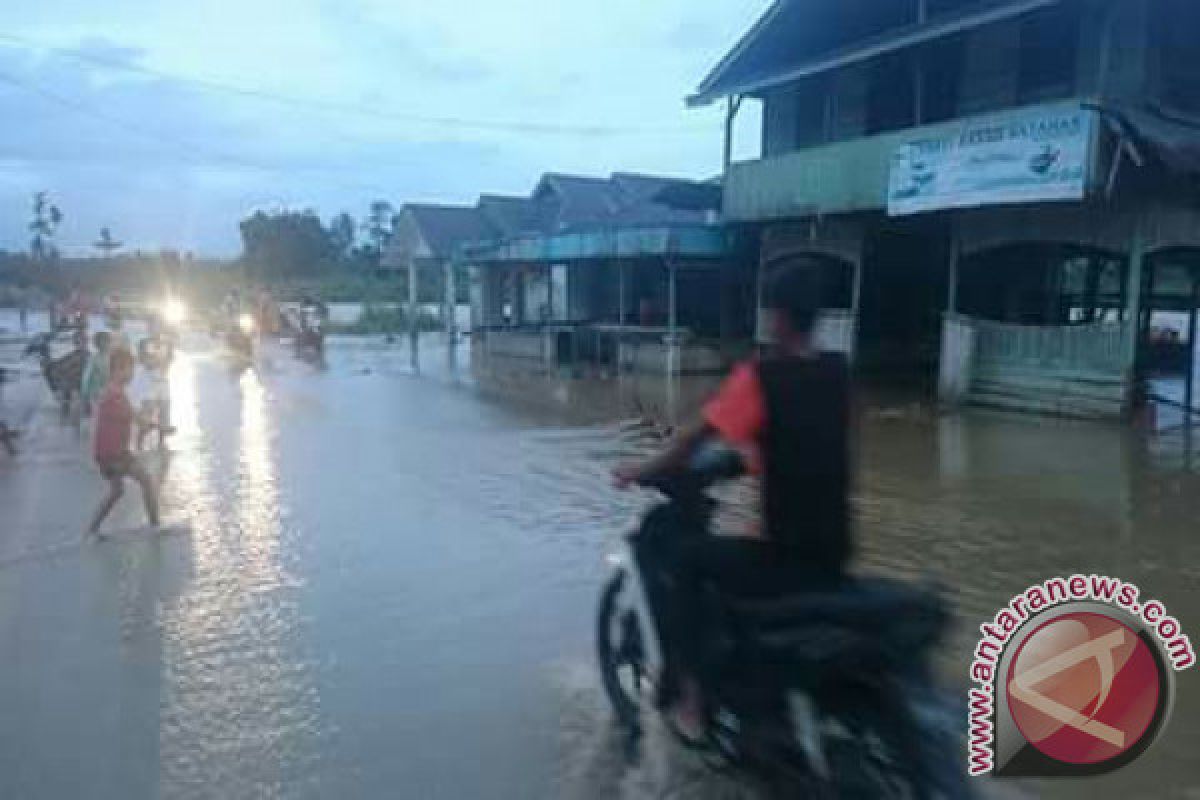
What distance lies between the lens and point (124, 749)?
13.8 feet

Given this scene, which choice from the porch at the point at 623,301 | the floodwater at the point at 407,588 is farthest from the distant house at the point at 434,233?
the floodwater at the point at 407,588

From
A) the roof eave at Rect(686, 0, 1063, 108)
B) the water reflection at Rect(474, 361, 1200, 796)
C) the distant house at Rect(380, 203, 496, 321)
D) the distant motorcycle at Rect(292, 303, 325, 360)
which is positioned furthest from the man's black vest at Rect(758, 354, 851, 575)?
the distant house at Rect(380, 203, 496, 321)

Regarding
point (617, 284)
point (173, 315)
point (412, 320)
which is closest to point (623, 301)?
point (617, 284)

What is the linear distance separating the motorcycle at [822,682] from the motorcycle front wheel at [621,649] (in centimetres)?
38

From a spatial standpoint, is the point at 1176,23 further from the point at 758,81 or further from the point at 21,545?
the point at 21,545

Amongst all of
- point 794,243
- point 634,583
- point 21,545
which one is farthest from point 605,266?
point 634,583

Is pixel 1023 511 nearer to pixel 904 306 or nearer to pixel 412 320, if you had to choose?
pixel 904 306

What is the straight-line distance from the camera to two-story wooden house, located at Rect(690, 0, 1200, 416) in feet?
46.9

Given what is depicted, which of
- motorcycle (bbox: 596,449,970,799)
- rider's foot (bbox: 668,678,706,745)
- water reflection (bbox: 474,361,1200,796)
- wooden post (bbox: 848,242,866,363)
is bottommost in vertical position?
water reflection (bbox: 474,361,1200,796)

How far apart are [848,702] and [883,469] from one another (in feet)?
26.4

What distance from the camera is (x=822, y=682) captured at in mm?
3441

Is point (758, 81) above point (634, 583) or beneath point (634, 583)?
above

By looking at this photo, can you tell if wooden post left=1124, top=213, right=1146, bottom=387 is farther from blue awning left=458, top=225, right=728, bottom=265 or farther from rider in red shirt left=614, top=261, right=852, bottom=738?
rider in red shirt left=614, top=261, right=852, bottom=738

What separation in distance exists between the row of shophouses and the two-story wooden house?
1.5 inches
